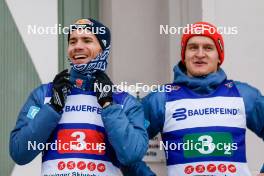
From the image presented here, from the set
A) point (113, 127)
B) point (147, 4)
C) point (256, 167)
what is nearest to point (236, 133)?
point (113, 127)

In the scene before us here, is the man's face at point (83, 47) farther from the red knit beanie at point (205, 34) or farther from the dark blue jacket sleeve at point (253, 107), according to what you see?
the dark blue jacket sleeve at point (253, 107)

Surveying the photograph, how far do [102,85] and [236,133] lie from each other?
63 cm

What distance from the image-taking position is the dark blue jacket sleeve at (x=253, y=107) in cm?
279

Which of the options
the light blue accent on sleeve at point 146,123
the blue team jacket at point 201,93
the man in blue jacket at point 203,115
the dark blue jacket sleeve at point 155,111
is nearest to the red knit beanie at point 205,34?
the man in blue jacket at point 203,115

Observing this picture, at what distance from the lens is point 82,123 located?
2605 millimetres

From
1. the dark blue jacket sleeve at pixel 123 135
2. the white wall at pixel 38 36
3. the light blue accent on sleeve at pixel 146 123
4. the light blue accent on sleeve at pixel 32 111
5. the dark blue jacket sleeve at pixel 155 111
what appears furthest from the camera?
the white wall at pixel 38 36

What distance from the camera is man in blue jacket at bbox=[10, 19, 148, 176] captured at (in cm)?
252

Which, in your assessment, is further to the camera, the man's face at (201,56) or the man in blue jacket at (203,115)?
the man's face at (201,56)

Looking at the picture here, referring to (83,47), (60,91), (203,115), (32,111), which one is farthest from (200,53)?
(32,111)

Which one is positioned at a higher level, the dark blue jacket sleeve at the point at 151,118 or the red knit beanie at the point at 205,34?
the red knit beanie at the point at 205,34

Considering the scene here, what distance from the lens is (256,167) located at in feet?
11.4

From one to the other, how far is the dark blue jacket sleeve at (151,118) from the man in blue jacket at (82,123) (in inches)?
4.8

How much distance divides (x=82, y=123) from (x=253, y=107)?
0.78m

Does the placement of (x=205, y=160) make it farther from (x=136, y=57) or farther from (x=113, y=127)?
(x=136, y=57)
